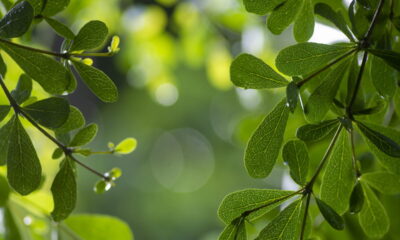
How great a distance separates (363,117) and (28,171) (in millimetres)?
343

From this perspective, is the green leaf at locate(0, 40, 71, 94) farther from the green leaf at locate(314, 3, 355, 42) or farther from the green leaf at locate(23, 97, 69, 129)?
the green leaf at locate(314, 3, 355, 42)

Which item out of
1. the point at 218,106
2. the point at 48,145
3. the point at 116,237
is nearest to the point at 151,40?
the point at 48,145

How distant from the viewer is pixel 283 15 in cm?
51

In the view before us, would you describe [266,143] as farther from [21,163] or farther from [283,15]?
[21,163]

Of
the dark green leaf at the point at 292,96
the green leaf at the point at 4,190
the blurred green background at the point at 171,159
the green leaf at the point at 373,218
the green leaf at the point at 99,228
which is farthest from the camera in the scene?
the blurred green background at the point at 171,159

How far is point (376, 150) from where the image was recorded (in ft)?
1.70

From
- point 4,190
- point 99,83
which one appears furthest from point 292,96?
point 4,190

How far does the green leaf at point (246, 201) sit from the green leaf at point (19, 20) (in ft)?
0.76

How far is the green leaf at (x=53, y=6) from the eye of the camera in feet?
1.67

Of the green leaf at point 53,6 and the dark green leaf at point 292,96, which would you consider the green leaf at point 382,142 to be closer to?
the dark green leaf at point 292,96

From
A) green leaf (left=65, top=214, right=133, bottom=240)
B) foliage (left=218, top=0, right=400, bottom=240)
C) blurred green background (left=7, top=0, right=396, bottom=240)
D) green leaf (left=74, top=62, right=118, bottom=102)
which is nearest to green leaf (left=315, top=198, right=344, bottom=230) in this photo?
foliage (left=218, top=0, right=400, bottom=240)

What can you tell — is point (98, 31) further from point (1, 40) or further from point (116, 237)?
point (116, 237)

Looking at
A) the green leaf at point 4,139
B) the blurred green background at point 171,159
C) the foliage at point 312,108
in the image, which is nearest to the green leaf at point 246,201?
the foliage at point 312,108

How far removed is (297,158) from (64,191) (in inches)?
8.9
